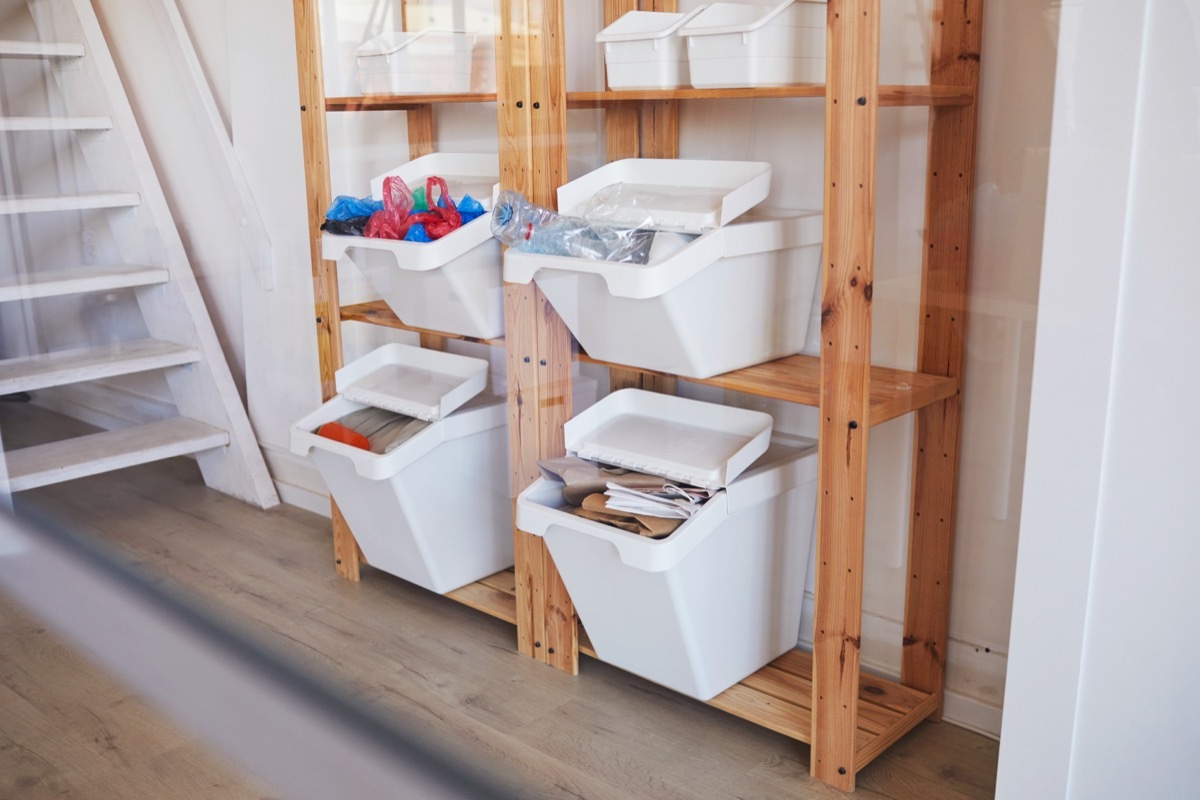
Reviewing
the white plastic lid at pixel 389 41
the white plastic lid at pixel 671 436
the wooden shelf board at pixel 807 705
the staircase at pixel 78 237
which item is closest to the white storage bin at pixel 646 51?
the white plastic lid at pixel 389 41

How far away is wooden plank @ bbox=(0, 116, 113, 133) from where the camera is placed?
2.28 feet

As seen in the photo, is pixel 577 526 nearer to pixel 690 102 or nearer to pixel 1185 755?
pixel 690 102

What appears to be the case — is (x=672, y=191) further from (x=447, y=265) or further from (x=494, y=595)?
(x=494, y=595)

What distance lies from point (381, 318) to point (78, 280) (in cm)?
101

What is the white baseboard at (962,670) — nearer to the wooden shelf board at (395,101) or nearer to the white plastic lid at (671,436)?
the white plastic lid at (671,436)

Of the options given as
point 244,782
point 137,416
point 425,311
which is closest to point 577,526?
point 425,311

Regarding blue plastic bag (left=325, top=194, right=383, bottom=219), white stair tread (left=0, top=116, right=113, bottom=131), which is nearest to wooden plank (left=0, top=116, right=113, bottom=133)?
white stair tread (left=0, top=116, right=113, bottom=131)

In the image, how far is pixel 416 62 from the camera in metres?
1.38

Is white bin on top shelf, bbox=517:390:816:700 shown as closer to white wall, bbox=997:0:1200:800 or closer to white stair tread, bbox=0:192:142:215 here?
white wall, bbox=997:0:1200:800

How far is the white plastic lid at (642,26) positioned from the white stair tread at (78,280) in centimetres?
84

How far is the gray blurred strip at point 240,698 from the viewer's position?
0.29 metres

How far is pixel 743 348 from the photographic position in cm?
148

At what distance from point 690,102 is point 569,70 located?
0.65 feet

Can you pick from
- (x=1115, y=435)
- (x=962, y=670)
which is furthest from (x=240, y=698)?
(x=962, y=670)
